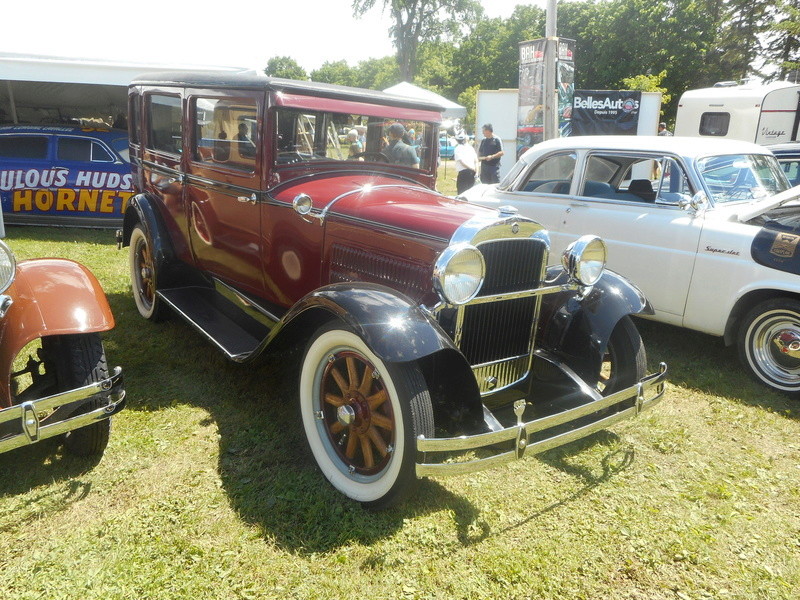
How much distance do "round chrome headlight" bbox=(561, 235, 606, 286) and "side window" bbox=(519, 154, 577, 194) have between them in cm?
241

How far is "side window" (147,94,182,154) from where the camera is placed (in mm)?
4387

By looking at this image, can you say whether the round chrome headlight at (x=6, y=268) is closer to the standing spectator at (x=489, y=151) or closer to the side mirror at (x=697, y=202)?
the side mirror at (x=697, y=202)

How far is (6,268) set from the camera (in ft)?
8.36

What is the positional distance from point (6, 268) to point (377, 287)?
5.21ft

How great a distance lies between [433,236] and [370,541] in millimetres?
1391

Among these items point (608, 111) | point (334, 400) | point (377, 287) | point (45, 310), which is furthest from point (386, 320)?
point (608, 111)

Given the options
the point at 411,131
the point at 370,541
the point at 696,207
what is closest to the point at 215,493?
the point at 370,541

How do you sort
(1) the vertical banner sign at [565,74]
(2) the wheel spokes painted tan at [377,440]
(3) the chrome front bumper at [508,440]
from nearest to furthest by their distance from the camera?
1. (3) the chrome front bumper at [508,440]
2. (2) the wheel spokes painted tan at [377,440]
3. (1) the vertical banner sign at [565,74]

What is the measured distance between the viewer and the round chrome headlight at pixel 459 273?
2502mm

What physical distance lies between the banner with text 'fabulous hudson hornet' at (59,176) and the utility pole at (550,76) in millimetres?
6241

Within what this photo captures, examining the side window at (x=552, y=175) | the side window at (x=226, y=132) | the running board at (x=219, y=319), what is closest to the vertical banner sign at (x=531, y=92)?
the side window at (x=552, y=175)

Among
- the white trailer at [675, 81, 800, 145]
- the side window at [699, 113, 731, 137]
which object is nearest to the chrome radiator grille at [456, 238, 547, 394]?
the white trailer at [675, 81, 800, 145]

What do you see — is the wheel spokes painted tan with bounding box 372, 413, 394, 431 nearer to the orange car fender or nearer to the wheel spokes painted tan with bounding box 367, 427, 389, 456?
the wheel spokes painted tan with bounding box 367, 427, 389, 456

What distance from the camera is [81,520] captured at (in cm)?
258
